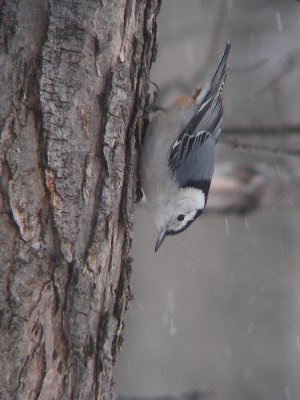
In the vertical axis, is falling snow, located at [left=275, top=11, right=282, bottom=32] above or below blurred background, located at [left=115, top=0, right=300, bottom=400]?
above

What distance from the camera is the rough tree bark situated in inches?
60.6

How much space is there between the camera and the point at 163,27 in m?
5.59

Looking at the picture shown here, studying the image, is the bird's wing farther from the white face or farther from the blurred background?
the blurred background

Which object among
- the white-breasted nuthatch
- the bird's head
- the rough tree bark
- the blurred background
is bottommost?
the blurred background

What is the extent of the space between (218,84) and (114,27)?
1119 mm

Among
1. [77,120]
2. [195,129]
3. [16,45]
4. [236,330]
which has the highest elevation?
[16,45]

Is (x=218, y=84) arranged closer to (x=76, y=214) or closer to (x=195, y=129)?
(x=195, y=129)

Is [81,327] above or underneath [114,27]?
underneath

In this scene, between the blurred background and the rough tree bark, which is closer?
the rough tree bark

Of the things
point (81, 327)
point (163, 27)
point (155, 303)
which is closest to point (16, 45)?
point (81, 327)

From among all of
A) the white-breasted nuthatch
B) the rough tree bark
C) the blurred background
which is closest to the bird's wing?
the white-breasted nuthatch

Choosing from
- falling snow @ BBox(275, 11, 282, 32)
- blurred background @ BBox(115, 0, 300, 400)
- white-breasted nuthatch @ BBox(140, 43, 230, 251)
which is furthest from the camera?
blurred background @ BBox(115, 0, 300, 400)

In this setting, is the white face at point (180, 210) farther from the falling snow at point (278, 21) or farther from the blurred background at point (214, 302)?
the blurred background at point (214, 302)

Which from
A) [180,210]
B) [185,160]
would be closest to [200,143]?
[185,160]
